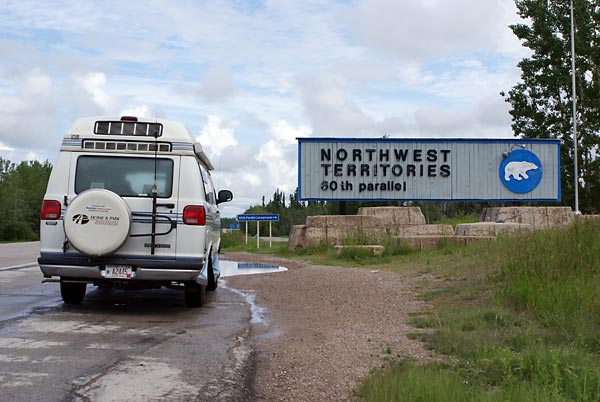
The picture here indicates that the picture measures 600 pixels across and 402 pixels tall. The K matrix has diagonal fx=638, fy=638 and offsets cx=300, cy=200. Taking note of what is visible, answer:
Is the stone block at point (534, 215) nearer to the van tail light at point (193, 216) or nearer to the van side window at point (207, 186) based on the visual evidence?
the van side window at point (207, 186)

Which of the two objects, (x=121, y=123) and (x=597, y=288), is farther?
(x=121, y=123)

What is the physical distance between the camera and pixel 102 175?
8969 mm

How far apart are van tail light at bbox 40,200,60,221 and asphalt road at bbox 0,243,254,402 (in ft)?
4.30

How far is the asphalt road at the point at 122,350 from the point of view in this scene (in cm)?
502

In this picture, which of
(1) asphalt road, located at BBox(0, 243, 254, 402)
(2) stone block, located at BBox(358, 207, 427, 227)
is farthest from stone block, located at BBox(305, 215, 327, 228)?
(1) asphalt road, located at BBox(0, 243, 254, 402)

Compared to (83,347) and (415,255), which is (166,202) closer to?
(83,347)

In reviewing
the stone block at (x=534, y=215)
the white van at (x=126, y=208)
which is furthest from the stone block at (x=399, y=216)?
the white van at (x=126, y=208)

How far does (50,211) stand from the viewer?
8.71 m

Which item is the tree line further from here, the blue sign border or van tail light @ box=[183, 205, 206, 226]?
van tail light @ box=[183, 205, 206, 226]

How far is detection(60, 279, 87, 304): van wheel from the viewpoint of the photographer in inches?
380

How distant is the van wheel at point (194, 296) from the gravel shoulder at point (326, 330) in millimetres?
1016

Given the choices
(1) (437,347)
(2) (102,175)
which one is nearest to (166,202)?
(2) (102,175)

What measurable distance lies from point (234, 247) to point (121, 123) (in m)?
26.1

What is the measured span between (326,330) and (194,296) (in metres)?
2.65
